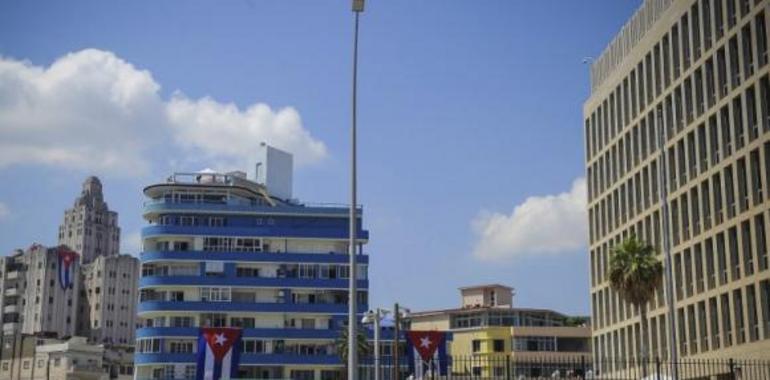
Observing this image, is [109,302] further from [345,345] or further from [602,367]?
[602,367]

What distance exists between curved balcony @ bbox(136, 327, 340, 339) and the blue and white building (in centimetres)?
10

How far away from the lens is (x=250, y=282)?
103375 mm

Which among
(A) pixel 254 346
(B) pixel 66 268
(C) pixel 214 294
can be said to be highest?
(B) pixel 66 268

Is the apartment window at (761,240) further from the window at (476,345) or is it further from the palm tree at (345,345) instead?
the window at (476,345)

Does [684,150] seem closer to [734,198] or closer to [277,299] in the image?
[734,198]

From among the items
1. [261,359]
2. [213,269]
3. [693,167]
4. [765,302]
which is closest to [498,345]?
[261,359]

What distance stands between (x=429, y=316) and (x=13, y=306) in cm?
7251

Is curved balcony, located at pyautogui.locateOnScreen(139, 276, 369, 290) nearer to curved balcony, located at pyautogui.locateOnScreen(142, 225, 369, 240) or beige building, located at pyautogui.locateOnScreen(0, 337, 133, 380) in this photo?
curved balcony, located at pyautogui.locateOnScreen(142, 225, 369, 240)

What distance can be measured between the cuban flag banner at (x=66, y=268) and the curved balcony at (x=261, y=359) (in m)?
71.6

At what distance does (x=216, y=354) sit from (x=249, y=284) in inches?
2484

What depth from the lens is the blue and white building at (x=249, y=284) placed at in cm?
10150

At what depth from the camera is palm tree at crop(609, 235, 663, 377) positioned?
64.4 metres

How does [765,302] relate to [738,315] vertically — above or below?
above

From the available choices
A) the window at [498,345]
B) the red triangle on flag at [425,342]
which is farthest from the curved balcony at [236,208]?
the red triangle on flag at [425,342]
